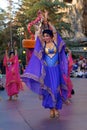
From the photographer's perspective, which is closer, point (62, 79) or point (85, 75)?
point (62, 79)

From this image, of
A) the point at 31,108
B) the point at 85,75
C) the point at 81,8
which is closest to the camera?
the point at 31,108

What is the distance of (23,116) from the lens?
9.69m

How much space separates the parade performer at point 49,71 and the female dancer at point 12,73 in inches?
206

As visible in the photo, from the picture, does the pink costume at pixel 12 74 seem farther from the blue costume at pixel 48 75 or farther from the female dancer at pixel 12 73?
the blue costume at pixel 48 75

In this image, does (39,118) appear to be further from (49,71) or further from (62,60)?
(62,60)

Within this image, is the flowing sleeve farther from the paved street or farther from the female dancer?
the female dancer

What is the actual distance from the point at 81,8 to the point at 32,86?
148ft

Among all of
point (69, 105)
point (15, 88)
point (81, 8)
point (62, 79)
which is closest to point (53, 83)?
point (62, 79)

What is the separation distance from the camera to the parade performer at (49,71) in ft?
30.7

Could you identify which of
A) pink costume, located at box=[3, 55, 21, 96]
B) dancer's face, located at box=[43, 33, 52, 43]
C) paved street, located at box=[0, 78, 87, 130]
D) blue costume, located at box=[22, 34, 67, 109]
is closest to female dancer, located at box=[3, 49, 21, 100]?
pink costume, located at box=[3, 55, 21, 96]

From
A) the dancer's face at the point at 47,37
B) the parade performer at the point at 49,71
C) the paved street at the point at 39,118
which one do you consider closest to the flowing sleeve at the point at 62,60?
the parade performer at the point at 49,71

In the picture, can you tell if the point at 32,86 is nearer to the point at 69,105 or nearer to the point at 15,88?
the point at 69,105

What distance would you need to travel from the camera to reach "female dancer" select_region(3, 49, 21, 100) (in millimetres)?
14773

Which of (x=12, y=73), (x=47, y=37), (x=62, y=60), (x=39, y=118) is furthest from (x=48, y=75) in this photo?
(x=12, y=73)
